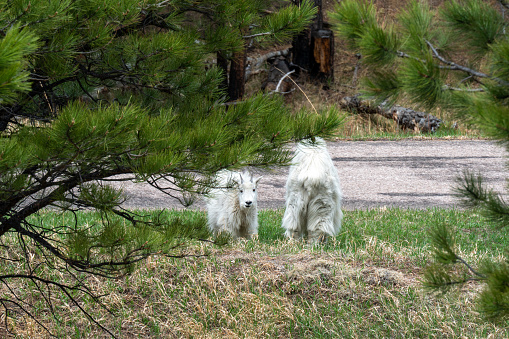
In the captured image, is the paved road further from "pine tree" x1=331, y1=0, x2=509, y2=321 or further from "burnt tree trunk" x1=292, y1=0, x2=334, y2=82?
"pine tree" x1=331, y1=0, x2=509, y2=321

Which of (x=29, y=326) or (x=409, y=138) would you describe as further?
(x=409, y=138)

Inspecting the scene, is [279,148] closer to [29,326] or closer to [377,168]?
[29,326]

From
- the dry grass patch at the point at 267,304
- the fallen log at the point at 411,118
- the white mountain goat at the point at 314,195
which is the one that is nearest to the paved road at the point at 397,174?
the fallen log at the point at 411,118

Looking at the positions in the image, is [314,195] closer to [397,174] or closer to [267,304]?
[267,304]

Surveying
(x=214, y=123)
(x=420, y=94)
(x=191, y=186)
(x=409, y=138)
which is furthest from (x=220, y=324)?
(x=409, y=138)

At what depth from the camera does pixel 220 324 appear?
5355mm

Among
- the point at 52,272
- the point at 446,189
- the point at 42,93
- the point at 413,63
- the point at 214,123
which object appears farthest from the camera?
the point at 446,189

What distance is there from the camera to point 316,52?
22.7 m

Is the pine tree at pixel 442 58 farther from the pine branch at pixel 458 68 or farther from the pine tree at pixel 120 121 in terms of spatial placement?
the pine tree at pixel 120 121

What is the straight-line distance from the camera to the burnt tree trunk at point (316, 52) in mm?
22406

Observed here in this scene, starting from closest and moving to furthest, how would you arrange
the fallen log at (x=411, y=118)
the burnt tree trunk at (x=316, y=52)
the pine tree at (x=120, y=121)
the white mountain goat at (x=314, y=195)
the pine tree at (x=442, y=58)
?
the pine tree at (x=442, y=58) → the pine tree at (x=120, y=121) → the white mountain goat at (x=314, y=195) → the fallen log at (x=411, y=118) → the burnt tree trunk at (x=316, y=52)

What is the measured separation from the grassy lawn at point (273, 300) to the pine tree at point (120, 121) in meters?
1.25

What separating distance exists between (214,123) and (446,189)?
10123 millimetres

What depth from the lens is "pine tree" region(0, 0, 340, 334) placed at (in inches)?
114
